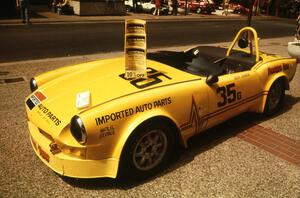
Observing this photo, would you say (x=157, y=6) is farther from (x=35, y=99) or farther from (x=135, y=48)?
(x=35, y=99)

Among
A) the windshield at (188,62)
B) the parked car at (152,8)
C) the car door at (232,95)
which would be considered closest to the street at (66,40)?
the windshield at (188,62)

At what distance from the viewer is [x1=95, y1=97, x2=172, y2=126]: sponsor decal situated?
120 inches

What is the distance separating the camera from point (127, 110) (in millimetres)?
3199

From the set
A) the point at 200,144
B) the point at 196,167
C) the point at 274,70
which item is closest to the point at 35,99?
the point at 196,167

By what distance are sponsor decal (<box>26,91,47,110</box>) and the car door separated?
2.05 m

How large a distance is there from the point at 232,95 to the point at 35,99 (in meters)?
2.58

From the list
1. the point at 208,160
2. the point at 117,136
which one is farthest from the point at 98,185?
the point at 208,160

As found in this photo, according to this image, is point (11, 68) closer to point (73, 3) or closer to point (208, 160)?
point (208, 160)

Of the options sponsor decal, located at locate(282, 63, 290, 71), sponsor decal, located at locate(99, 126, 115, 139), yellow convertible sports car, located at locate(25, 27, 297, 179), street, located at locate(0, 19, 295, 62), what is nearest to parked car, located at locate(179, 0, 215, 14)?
street, located at locate(0, 19, 295, 62)

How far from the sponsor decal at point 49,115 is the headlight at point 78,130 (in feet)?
0.81

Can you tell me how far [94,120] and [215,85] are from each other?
177 centimetres

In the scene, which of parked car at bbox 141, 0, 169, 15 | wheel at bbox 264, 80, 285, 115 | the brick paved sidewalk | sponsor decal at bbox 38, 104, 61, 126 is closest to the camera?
sponsor decal at bbox 38, 104, 61, 126

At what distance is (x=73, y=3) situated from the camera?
22.1 meters

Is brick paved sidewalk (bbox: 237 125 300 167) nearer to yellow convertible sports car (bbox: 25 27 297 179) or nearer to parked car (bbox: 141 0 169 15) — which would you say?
yellow convertible sports car (bbox: 25 27 297 179)
